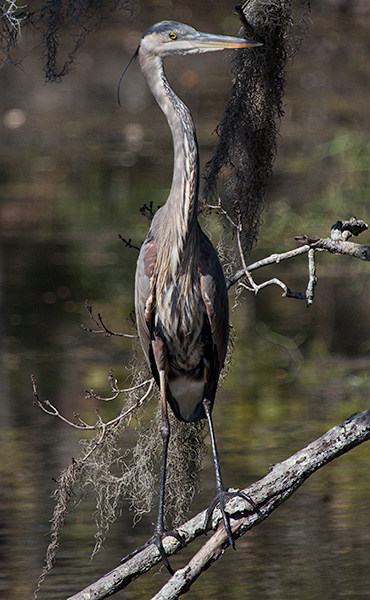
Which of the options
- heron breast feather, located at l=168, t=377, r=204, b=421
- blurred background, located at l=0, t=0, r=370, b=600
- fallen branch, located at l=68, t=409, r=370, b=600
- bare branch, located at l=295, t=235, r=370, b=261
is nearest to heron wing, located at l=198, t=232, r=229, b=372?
heron breast feather, located at l=168, t=377, r=204, b=421

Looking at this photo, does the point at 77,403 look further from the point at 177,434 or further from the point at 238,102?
the point at 238,102

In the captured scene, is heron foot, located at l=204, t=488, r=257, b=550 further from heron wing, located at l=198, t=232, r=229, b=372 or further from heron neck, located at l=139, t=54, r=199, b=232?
heron neck, located at l=139, t=54, r=199, b=232

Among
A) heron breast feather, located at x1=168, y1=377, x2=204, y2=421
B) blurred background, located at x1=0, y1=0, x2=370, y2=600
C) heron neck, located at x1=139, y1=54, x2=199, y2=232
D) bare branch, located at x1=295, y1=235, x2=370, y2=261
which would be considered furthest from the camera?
blurred background, located at x1=0, y1=0, x2=370, y2=600

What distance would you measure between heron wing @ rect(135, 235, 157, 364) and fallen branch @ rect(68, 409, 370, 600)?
73cm

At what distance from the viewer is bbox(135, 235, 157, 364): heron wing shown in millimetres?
3744

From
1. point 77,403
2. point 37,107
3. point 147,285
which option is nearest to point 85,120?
point 37,107

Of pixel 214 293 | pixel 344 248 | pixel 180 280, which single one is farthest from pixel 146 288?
pixel 344 248

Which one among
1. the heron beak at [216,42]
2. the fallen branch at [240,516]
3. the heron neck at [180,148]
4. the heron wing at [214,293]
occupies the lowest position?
the fallen branch at [240,516]

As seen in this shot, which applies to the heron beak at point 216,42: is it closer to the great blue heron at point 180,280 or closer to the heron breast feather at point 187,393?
the great blue heron at point 180,280

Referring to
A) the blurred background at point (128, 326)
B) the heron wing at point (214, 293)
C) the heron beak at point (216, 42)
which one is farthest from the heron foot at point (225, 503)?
the heron beak at point (216, 42)

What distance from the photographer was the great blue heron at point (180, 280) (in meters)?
3.59

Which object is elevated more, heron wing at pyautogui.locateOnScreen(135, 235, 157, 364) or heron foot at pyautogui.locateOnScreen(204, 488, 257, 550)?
heron wing at pyautogui.locateOnScreen(135, 235, 157, 364)

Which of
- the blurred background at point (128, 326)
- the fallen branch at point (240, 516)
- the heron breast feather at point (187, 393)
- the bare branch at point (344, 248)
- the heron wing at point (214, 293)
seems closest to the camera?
the fallen branch at point (240, 516)

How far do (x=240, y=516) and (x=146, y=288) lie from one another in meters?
0.87
